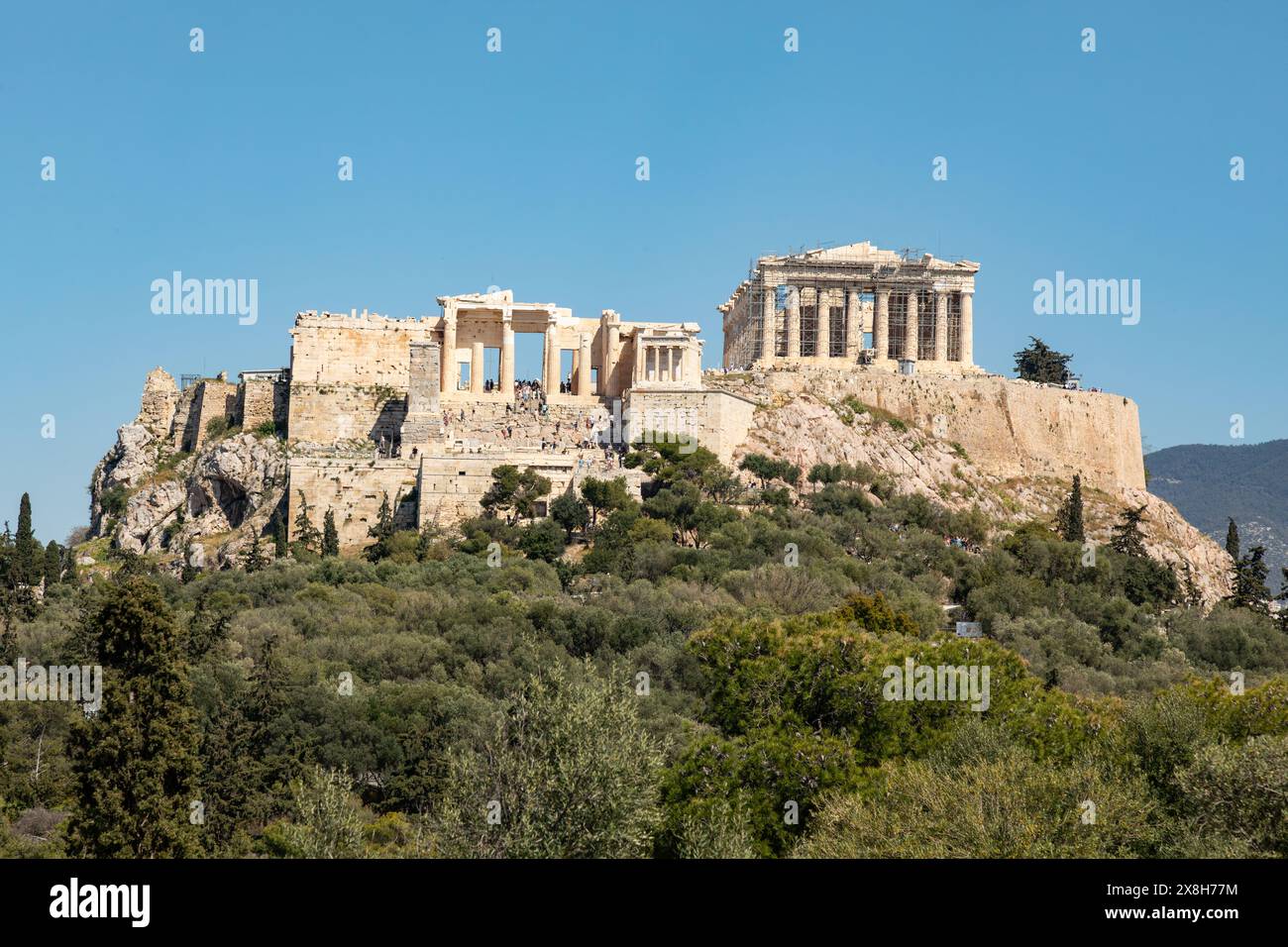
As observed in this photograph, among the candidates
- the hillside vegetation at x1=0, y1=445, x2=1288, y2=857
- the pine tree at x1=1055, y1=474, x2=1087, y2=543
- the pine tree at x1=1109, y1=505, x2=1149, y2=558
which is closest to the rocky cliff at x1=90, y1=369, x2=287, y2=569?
the hillside vegetation at x1=0, y1=445, x2=1288, y2=857

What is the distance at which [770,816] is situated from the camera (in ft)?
91.8

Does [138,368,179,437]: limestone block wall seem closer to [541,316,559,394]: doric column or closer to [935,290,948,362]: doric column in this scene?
[541,316,559,394]: doric column

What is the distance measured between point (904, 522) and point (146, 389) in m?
31.6

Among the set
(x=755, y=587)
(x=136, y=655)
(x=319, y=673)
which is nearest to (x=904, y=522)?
(x=755, y=587)

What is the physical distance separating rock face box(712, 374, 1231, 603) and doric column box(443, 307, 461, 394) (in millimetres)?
10375

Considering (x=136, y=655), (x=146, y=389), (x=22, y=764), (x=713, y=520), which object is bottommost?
(x=22, y=764)

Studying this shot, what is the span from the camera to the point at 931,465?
67.1 meters

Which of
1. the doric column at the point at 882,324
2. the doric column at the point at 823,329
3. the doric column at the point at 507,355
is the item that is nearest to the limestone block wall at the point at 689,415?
the doric column at the point at 507,355

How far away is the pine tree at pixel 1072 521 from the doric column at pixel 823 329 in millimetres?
13294

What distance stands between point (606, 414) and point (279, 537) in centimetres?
1318

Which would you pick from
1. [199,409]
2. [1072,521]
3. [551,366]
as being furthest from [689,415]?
[199,409]

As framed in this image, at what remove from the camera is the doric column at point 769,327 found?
72.1 meters

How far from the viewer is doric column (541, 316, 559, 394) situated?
64.2 meters
